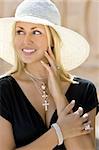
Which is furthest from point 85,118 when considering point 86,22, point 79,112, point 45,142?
point 86,22

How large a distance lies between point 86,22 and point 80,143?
1571mm

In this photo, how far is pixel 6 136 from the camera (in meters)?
1.39

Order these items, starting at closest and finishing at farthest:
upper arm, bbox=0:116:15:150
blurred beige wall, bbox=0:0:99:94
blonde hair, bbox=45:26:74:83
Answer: upper arm, bbox=0:116:15:150 < blonde hair, bbox=45:26:74:83 < blurred beige wall, bbox=0:0:99:94

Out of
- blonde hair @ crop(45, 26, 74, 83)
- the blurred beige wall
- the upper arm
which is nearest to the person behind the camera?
the upper arm

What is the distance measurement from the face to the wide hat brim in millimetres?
59

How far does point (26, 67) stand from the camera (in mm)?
1552

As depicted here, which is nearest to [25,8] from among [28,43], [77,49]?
[28,43]

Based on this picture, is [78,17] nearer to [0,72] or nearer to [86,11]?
[86,11]

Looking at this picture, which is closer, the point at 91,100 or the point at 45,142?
the point at 45,142

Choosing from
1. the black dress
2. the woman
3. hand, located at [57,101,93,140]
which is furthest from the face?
hand, located at [57,101,93,140]

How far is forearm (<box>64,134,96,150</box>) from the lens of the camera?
144 centimetres

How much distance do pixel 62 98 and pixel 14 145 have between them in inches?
8.8

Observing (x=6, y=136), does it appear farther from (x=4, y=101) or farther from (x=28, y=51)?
(x=28, y=51)

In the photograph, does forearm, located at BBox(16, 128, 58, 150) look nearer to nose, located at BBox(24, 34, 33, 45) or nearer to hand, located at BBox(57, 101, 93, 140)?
hand, located at BBox(57, 101, 93, 140)
